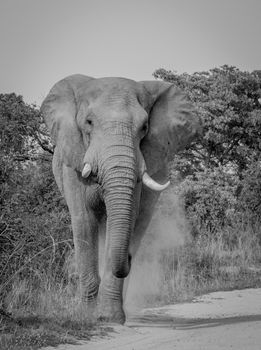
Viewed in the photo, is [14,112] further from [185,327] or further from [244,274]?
[185,327]

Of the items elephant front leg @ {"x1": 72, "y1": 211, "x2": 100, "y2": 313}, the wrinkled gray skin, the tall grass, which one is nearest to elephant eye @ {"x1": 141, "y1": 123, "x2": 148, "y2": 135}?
the wrinkled gray skin

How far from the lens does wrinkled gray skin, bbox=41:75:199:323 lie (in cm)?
876

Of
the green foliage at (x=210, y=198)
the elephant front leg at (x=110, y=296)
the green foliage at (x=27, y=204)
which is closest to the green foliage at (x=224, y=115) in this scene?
the green foliage at (x=210, y=198)

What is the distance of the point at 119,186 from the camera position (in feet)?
28.7

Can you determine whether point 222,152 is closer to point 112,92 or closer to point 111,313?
point 112,92

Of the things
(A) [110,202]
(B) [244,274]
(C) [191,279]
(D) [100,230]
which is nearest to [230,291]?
(C) [191,279]

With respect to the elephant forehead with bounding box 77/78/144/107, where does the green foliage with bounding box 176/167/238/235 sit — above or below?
above

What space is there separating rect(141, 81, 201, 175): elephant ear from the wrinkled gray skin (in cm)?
1

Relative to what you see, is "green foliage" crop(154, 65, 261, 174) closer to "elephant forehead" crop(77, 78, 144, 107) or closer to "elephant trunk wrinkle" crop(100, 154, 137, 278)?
"elephant forehead" crop(77, 78, 144, 107)

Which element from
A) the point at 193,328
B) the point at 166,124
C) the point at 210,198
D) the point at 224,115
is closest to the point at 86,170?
the point at 166,124

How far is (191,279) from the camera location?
13297 mm

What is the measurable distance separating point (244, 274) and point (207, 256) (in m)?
0.90

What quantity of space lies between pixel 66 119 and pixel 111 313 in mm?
2673

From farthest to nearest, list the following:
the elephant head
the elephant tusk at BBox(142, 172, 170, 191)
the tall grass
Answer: the tall grass < the elephant tusk at BBox(142, 172, 170, 191) < the elephant head
